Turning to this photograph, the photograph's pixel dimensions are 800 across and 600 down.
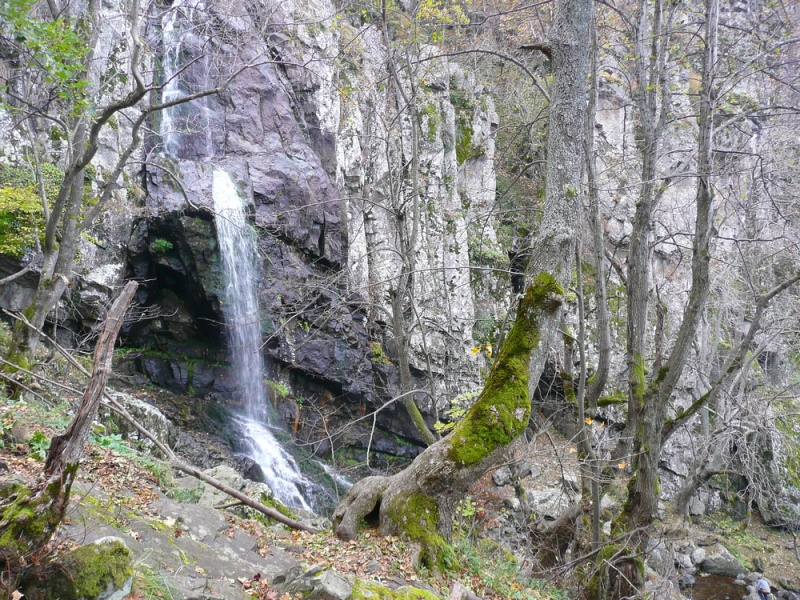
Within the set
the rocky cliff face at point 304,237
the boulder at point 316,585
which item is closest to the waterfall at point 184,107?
the rocky cliff face at point 304,237

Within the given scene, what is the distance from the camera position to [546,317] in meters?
4.10

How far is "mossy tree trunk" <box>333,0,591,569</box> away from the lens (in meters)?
3.98

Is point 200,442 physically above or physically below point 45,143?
below

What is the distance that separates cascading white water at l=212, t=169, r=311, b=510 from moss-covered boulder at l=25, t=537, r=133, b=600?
10251 millimetres

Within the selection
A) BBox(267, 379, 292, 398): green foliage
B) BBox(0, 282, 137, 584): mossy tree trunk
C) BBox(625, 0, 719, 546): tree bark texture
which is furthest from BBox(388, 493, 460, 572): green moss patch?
BBox(267, 379, 292, 398): green foliage

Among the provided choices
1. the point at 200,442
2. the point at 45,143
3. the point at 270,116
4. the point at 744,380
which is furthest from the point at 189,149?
the point at 744,380

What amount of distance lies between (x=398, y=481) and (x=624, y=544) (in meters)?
2.80

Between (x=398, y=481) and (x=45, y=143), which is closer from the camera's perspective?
(x=398, y=481)

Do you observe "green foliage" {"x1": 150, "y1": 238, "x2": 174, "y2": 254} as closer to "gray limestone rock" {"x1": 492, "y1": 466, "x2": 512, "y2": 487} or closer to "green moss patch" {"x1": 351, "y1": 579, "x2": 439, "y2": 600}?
"gray limestone rock" {"x1": 492, "y1": 466, "x2": 512, "y2": 487}

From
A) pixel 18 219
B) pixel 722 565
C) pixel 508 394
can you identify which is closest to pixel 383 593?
pixel 508 394

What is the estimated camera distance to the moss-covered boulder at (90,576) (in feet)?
6.37

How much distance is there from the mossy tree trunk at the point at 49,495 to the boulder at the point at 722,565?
1417cm

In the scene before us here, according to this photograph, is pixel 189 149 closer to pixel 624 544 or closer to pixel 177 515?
pixel 177 515

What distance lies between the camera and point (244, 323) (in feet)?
41.9
